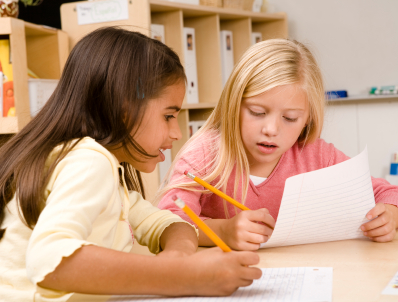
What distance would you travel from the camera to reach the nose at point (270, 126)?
96 centimetres

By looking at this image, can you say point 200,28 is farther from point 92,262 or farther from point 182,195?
point 92,262

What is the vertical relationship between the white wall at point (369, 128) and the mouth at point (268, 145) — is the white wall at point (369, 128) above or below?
below

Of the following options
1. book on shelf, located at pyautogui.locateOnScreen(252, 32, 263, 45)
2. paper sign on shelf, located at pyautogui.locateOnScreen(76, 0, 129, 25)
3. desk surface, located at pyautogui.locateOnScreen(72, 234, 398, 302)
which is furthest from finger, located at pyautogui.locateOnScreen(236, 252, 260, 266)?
book on shelf, located at pyautogui.locateOnScreen(252, 32, 263, 45)

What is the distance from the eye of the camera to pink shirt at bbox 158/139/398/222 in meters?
0.98

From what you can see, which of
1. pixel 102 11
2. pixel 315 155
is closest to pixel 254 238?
pixel 315 155

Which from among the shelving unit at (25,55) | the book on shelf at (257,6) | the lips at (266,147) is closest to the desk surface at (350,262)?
the lips at (266,147)

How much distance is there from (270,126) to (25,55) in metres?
1.20

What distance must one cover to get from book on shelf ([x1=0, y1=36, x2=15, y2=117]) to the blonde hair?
3.11 feet

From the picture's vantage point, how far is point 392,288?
0.56 m

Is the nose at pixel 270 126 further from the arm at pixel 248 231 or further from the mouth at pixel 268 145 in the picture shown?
the arm at pixel 248 231

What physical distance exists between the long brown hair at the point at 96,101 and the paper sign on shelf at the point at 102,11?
1.29 m

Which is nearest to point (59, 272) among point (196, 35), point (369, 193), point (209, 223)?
point (209, 223)

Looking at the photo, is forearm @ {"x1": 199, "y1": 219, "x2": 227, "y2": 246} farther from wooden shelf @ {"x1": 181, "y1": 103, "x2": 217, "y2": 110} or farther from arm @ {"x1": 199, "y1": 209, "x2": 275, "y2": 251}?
wooden shelf @ {"x1": 181, "y1": 103, "x2": 217, "y2": 110}

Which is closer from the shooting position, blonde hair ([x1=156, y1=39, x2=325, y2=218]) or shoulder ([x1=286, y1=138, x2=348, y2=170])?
blonde hair ([x1=156, y1=39, x2=325, y2=218])
